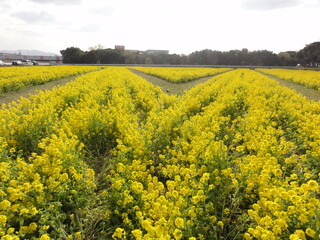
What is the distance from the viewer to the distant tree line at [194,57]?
76.2m

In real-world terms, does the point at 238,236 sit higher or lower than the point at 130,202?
lower

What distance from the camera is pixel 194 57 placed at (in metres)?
82.2

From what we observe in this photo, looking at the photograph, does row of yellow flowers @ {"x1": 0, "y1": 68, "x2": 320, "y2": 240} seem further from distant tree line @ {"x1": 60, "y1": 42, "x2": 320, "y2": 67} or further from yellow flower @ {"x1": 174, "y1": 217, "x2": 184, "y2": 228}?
distant tree line @ {"x1": 60, "y1": 42, "x2": 320, "y2": 67}

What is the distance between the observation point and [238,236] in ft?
9.87

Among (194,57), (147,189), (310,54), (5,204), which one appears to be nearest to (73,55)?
(194,57)

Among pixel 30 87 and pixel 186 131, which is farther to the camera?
pixel 30 87

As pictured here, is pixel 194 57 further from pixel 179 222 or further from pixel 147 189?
pixel 179 222

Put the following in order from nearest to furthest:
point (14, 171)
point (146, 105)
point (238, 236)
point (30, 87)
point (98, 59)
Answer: point (238, 236)
point (14, 171)
point (146, 105)
point (30, 87)
point (98, 59)

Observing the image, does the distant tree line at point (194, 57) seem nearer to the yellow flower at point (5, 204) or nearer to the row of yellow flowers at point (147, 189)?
the row of yellow flowers at point (147, 189)

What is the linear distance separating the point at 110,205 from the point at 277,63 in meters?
87.9

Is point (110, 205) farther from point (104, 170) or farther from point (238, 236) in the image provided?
point (238, 236)

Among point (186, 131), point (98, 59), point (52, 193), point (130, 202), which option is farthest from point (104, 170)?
point (98, 59)

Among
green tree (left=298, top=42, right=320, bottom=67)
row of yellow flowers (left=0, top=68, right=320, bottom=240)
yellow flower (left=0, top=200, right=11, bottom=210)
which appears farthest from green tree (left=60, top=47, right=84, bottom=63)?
yellow flower (left=0, top=200, right=11, bottom=210)

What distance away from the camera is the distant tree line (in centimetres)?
7619
